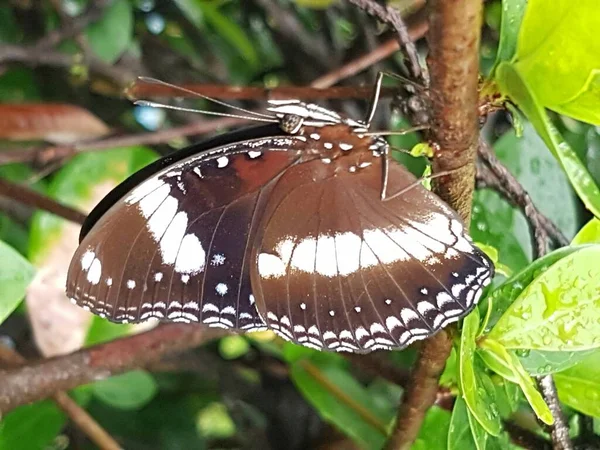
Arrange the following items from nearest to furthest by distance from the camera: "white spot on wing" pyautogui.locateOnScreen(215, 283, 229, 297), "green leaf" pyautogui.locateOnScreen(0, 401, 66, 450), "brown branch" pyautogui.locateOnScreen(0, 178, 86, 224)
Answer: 1. "white spot on wing" pyautogui.locateOnScreen(215, 283, 229, 297)
2. "brown branch" pyautogui.locateOnScreen(0, 178, 86, 224)
3. "green leaf" pyautogui.locateOnScreen(0, 401, 66, 450)

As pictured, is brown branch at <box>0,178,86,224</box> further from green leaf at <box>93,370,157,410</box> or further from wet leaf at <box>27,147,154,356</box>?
green leaf at <box>93,370,157,410</box>

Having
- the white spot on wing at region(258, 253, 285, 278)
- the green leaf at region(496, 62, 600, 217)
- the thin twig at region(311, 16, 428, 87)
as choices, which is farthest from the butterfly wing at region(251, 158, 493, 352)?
the thin twig at region(311, 16, 428, 87)

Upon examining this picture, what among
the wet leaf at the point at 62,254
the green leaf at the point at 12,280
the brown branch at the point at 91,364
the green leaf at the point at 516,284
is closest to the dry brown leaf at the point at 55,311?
the wet leaf at the point at 62,254

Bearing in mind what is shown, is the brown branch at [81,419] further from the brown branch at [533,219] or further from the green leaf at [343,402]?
the brown branch at [533,219]

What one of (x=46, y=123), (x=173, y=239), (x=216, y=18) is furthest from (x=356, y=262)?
(x=216, y=18)

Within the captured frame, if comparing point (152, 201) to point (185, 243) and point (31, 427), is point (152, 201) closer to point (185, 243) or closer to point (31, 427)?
point (185, 243)

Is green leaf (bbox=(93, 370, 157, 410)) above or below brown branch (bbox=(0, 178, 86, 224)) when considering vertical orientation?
below

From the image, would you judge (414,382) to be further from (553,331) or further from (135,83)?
(135,83)
